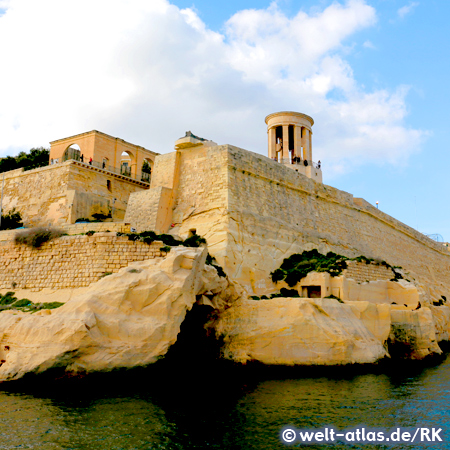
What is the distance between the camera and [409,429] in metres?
8.62

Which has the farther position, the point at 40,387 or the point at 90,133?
the point at 90,133

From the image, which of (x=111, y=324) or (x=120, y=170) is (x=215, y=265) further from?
(x=120, y=170)

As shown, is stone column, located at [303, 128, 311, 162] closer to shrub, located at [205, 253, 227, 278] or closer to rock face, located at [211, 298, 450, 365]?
rock face, located at [211, 298, 450, 365]

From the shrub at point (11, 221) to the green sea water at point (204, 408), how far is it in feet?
38.7

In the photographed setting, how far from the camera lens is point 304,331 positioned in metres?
14.0

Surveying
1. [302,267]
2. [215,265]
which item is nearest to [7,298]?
[215,265]

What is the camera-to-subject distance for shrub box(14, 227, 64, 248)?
47.6 feet

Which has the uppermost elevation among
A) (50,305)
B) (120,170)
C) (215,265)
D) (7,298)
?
(120,170)

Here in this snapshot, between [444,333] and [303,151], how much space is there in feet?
39.9

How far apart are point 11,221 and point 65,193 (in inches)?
117

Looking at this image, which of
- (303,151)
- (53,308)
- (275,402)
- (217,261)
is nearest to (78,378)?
(53,308)

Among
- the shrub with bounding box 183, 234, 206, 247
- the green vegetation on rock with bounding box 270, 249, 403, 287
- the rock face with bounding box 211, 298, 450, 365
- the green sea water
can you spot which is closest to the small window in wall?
the green vegetation on rock with bounding box 270, 249, 403, 287

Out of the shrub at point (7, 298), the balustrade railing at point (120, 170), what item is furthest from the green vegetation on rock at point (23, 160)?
the shrub at point (7, 298)

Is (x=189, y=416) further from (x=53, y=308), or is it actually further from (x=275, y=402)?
(x=53, y=308)
